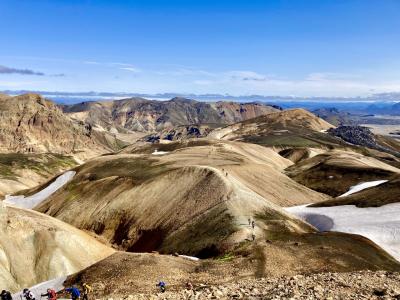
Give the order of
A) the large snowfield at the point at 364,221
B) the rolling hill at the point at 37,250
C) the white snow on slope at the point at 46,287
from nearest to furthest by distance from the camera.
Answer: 1. the white snow on slope at the point at 46,287
2. the rolling hill at the point at 37,250
3. the large snowfield at the point at 364,221

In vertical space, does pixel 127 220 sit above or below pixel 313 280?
below

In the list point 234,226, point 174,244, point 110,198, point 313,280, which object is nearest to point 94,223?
point 110,198

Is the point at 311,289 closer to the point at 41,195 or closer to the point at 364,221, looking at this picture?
the point at 364,221

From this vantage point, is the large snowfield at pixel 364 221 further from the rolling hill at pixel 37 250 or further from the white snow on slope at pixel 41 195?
the white snow on slope at pixel 41 195

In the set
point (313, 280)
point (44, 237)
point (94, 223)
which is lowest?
point (94, 223)


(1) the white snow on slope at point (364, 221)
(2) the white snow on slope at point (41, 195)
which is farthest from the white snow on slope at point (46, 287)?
(2) the white snow on slope at point (41, 195)

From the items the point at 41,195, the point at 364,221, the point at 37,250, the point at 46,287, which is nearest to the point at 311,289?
the point at 46,287

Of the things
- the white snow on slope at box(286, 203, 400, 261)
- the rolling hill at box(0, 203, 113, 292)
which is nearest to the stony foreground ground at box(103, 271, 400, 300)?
the rolling hill at box(0, 203, 113, 292)

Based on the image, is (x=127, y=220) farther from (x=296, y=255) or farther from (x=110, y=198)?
(x=296, y=255)
